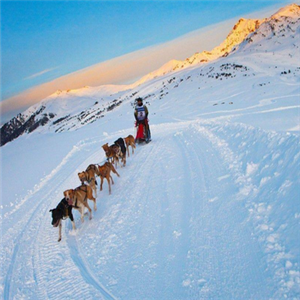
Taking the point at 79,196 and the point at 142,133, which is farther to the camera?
the point at 142,133

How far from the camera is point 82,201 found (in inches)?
230

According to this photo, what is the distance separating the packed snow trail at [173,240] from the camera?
11.1 ft

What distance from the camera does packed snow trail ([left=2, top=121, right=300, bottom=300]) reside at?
3.38 meters

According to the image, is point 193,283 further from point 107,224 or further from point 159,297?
point 107,224

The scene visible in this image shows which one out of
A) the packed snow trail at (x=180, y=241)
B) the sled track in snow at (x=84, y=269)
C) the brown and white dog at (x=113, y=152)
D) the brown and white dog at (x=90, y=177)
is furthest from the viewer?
the brown and white dog at (x=113, y=152)

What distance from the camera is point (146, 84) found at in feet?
210

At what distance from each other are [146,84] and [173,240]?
6243 cm

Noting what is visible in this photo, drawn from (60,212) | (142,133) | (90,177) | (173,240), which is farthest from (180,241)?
(142,133)

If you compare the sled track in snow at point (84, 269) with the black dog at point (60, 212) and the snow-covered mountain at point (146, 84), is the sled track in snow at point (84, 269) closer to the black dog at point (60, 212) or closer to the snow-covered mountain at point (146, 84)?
the black dog at point (60, 212)

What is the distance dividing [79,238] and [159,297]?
99.5 inches

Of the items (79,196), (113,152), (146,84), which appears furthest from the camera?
(146,84)

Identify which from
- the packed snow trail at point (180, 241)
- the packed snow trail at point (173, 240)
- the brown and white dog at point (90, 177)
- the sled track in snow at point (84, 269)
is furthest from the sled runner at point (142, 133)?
the sled track in snow at point (84, 269)

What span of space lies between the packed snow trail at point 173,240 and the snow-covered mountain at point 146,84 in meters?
27.5

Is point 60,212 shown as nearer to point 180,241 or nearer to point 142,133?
point 180,241
